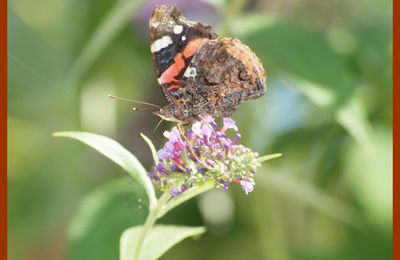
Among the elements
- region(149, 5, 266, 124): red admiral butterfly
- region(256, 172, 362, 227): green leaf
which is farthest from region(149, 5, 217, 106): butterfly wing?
region(256, 172, 362, 227): green leaf

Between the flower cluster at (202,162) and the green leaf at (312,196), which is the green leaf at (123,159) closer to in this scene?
the flower cluster at (202,162)

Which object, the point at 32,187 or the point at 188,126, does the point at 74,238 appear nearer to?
the point at 188,126

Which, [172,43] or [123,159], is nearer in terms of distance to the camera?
[123,159]

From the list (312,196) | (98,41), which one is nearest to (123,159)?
(98,41)

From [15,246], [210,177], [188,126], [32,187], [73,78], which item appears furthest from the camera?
[32,187]

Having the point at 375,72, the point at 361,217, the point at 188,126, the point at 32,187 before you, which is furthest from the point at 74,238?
the point at 375,72

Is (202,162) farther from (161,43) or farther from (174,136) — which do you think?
(161,43)
